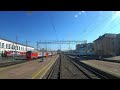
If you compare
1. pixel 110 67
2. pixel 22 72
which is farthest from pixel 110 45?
pixel 22 72

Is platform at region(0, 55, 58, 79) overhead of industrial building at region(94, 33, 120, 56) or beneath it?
beneath

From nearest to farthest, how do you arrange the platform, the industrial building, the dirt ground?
the platform, the dirt ground, the industrial building

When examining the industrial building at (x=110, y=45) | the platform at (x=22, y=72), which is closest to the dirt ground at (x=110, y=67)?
the platform at (x=22, y=72)

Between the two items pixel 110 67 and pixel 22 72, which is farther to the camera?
pixel 110 67

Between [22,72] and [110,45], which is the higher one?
[110,45]

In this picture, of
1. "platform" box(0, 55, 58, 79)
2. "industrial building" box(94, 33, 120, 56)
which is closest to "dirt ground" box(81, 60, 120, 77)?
"platform" box(0, 55, 58, 79)

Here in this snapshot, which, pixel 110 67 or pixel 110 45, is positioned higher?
pixel 110 45

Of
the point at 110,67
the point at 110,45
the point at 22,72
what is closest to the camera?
the point at 22,72

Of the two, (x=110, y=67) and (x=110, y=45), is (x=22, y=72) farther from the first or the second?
(x=110, y=45)

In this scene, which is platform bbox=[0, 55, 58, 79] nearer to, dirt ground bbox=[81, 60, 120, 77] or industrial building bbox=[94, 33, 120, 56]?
dirt ground bbox=[81, 60, 120, 77]

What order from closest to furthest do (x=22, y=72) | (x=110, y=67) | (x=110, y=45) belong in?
(x=22, y=72), (x=110, y=67), (x=110, y=45)
